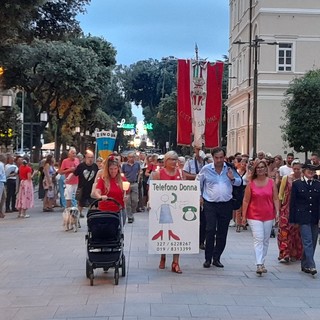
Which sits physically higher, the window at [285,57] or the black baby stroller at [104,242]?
the window at [285,57]

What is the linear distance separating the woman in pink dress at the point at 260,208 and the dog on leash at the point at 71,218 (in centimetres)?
551

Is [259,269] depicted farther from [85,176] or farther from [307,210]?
[85,176]

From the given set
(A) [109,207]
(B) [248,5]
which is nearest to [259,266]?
(A) [109,207]

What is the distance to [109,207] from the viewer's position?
888cm

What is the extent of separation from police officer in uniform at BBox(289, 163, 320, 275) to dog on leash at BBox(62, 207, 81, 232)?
586 cm

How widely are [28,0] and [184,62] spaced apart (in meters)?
4.91

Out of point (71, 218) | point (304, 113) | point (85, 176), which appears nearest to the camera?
point (85, 176)

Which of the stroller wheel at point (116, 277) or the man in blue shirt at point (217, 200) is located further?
the man in blue shirt at point (217, 200)

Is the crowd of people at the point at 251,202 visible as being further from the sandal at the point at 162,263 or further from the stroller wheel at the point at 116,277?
the stroller wheel at the point at 116,277

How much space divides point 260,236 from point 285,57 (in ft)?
144

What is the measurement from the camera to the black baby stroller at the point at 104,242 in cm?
833

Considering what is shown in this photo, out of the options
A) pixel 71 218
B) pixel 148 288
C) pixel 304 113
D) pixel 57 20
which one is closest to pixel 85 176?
pixel 71 218

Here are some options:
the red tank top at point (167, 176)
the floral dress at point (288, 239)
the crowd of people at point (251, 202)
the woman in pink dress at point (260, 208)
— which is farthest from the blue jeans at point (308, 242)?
the red tank top at point (167, 176)

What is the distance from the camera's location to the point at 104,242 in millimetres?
8367
